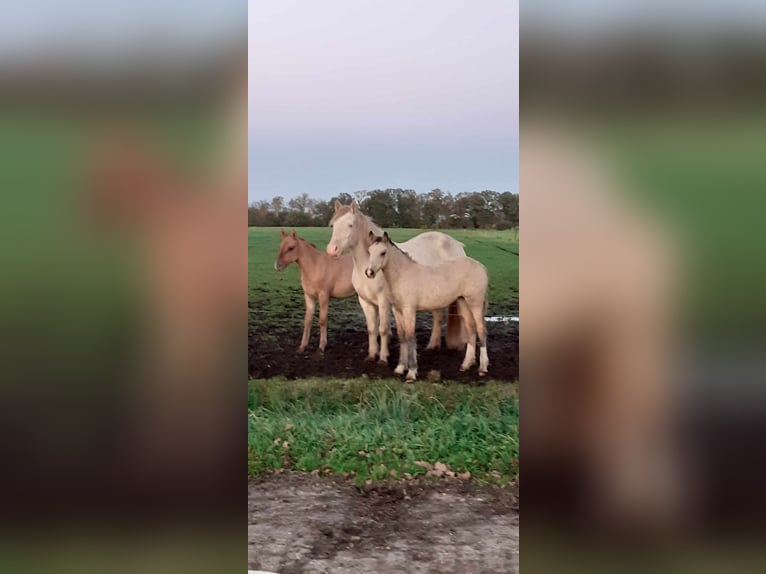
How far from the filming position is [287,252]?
7.16ft

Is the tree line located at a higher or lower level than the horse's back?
higher

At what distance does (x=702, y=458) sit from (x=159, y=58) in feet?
5.37

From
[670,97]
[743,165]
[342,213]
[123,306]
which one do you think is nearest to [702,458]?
[743,165]

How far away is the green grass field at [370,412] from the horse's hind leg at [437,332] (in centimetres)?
14

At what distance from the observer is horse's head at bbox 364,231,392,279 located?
2189 millimetres

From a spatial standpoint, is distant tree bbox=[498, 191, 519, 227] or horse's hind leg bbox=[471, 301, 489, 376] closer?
distant tree bbox=[498, 191, 519, 227]

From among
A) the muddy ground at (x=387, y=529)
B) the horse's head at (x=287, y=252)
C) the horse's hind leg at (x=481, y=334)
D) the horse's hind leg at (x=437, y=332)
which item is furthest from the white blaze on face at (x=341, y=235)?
the muddy ground at (x=387, y=529)

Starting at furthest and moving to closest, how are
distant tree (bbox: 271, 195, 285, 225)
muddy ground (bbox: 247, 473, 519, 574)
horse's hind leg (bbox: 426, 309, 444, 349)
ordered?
horse's hind leg (bbox: 426, 309, 444, 349)
distant tree (bbox: 271, 195, 285, 225)
muddy ground (bbox: 247, 473, 519, 574)

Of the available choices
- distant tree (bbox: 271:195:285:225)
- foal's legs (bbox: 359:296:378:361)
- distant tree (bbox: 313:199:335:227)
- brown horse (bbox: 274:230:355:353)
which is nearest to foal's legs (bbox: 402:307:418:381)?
foal's legs (bbox: 359:296:378:361)

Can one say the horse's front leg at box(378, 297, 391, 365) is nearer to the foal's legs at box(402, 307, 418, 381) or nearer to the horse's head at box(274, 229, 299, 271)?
the foal's legs at box(402, 307, 418, 381)

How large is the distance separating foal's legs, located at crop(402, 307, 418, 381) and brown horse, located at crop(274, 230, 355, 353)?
224 millimetres

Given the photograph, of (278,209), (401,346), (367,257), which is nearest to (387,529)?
(401,346)

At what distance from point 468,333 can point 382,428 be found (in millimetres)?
461

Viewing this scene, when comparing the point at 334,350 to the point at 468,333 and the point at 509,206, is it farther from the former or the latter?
the point at 509,206
